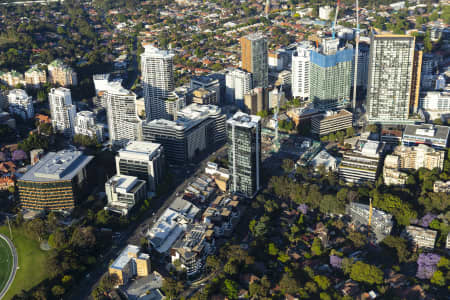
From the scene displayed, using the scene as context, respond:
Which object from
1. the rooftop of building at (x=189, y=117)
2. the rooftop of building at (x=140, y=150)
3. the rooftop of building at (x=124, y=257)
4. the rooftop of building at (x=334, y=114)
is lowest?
the rooftop of building at (x=124, y=257)

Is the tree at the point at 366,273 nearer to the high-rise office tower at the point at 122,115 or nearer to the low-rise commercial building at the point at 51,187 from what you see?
the low-rise commercial building at the point at 51,187

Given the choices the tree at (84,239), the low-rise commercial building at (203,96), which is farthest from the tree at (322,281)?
the low-rise commercial building at (203,96)

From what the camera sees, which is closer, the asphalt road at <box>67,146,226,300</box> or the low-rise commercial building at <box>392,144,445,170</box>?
the asphalt road at <box>67,146,226,300</box>

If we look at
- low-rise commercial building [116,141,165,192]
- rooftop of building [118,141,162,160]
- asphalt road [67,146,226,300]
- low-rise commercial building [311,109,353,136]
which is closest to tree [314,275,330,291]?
asphalt road [67,146,226,300]

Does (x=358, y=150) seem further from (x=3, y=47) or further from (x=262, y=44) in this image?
(x=3, y=47)

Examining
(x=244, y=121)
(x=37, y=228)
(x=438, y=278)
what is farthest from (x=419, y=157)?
(x=37, y=228)

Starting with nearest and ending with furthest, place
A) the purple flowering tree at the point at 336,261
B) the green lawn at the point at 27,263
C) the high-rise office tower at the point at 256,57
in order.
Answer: the green lawn at the point at 27,263, the purple flowering tree at the point at 336,261, the high-rise office tower at the point at 256,57

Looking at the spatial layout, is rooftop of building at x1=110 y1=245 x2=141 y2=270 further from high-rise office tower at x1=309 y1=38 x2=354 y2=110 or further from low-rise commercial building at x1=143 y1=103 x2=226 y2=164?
high-rise office tower at x1=309 y1=38 x2=354 y2=110

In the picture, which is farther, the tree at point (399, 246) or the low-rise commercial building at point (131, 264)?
the tree at point (399, 246)
